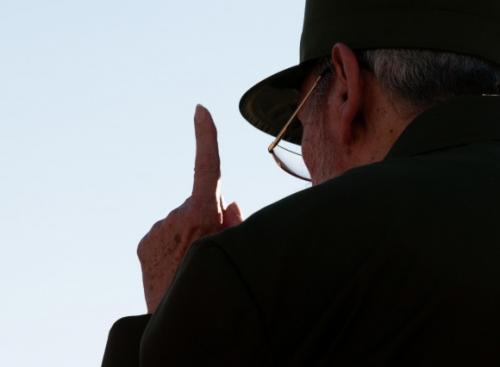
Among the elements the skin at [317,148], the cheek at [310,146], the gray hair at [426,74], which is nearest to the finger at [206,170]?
the skin at [317,148]

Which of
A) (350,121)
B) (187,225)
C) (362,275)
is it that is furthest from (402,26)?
(362,275)

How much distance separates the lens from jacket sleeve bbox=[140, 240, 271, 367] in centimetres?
312

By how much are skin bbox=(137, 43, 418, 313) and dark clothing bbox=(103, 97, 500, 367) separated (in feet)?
2.92

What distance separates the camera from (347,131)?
432 cm

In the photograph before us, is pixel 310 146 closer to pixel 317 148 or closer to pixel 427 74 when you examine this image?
pixel 317 148

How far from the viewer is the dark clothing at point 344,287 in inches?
122

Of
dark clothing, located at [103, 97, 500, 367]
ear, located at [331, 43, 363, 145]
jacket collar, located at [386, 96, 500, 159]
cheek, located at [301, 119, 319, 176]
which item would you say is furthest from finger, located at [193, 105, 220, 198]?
dark clothing, located at [103, 97, 500, 367]

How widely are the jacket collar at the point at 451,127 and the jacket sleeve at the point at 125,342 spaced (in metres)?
0.91

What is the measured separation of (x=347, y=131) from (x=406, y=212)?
1.09 m

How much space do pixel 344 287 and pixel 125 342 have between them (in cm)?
97

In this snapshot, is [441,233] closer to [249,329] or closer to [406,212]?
[406,212]

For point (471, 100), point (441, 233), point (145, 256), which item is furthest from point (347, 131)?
point (441, 233)

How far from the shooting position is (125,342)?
3863 mm

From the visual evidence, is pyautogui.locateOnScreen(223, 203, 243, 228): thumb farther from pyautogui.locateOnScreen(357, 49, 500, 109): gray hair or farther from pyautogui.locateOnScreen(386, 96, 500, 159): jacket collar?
pyautogui.locateOnScreen(386, 96, 500, 159): jacket collar
